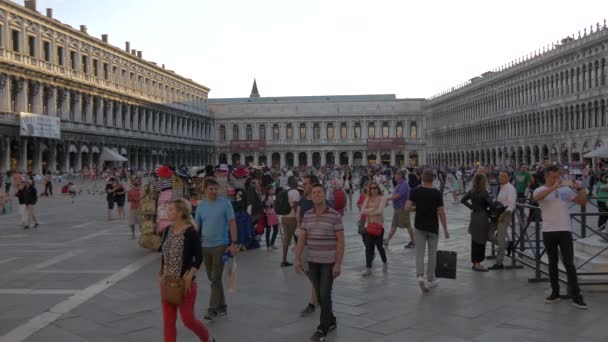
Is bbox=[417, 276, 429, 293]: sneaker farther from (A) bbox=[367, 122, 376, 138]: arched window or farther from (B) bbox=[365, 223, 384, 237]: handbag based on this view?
(A) bbox=[367, 122, 376, 138]: arched window

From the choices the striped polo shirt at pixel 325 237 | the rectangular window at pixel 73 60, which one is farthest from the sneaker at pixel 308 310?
the rectangular window at pixel 73 60

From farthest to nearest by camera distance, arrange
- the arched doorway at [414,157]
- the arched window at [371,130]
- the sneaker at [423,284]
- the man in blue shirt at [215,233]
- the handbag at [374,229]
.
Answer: the arched window at [371,130], the arched doorway at [414,157], the handbag at [374,229], the sneaker at [423,284], the man in blue shirt at [215,233]

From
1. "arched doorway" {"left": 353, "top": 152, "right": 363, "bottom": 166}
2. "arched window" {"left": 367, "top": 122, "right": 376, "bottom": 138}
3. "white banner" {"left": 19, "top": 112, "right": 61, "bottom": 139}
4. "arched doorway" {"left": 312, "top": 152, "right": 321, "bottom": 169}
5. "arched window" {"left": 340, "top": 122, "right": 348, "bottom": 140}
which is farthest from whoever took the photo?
"arched doorway" {"left": 312, "top": 152, "right": 321, "bottom": 169}

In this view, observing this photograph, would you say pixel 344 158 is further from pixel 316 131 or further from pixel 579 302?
pixel 579 302

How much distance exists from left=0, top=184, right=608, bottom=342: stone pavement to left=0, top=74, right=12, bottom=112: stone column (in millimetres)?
30608

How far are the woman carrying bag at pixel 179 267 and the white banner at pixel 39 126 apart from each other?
36358 millimetres

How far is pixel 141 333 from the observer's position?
5312 mm

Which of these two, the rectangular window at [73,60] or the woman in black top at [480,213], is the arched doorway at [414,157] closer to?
the rectangular window at [73,60]

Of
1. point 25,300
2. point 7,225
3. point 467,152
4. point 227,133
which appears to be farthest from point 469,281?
point 227,133

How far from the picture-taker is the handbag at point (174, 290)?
14.2 feet

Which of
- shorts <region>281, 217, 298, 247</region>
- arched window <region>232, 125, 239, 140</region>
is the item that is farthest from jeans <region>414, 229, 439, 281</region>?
arched window <region>232, 125, 239, 140</region>

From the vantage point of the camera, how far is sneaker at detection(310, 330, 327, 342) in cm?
495

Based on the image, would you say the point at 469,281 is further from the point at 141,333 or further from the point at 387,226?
the point at 387,226

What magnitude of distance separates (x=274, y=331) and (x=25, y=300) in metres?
3.30
